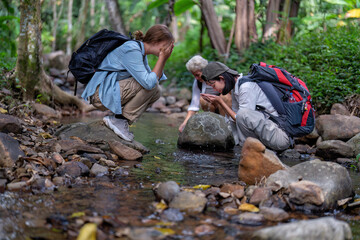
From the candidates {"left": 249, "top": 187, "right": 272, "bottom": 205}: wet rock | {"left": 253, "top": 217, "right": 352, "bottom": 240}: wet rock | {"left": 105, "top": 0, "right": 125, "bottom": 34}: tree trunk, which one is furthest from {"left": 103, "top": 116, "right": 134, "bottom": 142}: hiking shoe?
{"left": 105, "top": 0, "right": 125, "bottom": 34}: tree trunk

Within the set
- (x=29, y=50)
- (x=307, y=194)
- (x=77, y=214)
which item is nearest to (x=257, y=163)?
(x=307, y=194)

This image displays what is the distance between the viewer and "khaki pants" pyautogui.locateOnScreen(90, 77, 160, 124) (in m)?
4.67

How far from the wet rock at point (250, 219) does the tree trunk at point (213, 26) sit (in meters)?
8.43

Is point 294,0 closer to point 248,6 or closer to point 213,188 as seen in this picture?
point 248,6

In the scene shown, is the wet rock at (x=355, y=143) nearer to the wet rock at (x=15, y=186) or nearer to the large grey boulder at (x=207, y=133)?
the large grey boulder at (x=207, y=133)

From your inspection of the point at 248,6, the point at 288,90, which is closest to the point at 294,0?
the point at 248,6

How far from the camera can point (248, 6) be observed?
10.7 metres

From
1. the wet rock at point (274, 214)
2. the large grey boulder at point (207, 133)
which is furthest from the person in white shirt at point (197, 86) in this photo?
the wet rock at point (274, 214)

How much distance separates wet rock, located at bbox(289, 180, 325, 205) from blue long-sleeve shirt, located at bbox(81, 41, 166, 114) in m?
2.18

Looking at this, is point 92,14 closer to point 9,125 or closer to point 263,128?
point 9,125

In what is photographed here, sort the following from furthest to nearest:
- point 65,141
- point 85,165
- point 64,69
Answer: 1. point 64,69
2. point 65,141
3. point 85,165

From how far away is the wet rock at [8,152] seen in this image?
3.33m

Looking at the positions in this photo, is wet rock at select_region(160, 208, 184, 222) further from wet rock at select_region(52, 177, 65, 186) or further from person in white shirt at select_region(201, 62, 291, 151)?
person in white shirt at select_region(201, 62, 291, 151)

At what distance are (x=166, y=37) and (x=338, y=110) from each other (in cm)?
353
